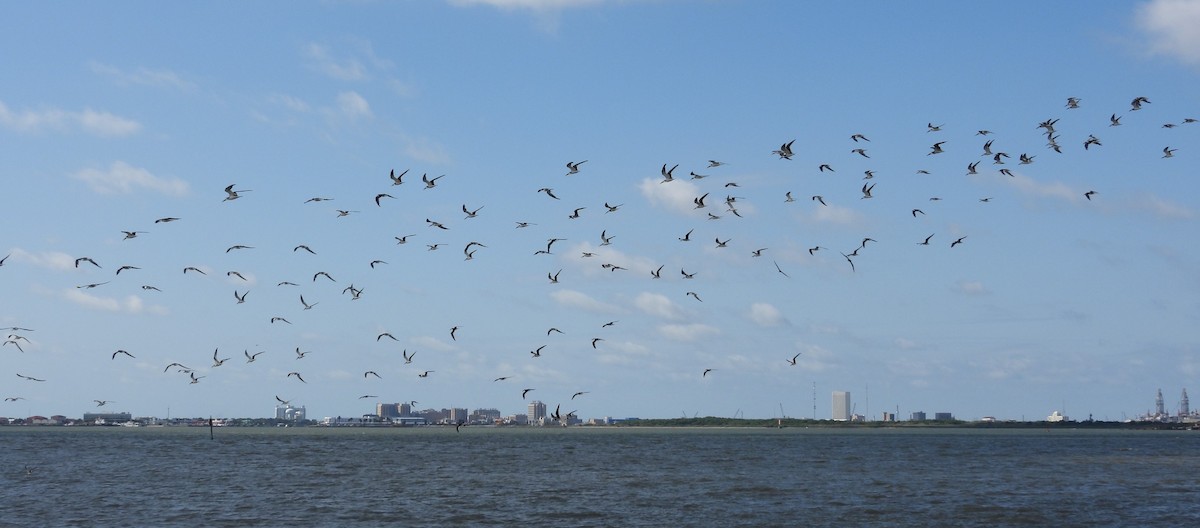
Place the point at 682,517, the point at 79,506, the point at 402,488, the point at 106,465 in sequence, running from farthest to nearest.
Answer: the point at 106,465 < the point at 402,488 < the point at 79,506 < the point at 682,517

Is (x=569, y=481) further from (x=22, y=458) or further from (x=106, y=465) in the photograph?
(x=22, y=458)

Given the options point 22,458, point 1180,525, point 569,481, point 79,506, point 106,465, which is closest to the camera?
point 1180,525

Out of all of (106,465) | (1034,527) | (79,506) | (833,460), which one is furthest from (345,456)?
(1034,527)

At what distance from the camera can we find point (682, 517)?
54938 millimetres

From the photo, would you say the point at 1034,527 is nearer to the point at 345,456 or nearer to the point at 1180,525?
the point at 1180,525

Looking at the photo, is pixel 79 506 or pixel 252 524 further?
pixel 79 506

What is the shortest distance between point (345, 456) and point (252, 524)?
70.5m

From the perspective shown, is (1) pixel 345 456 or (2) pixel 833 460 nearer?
(2) pixel 833 460

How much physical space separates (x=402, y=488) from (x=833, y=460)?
4937 cm

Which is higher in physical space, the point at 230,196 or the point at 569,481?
the point at 230,196

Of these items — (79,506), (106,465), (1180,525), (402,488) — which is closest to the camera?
(1180,525)

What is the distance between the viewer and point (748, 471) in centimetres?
8912

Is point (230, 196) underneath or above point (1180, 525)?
above

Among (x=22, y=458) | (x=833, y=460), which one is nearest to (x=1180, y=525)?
(x=833, y=460)
